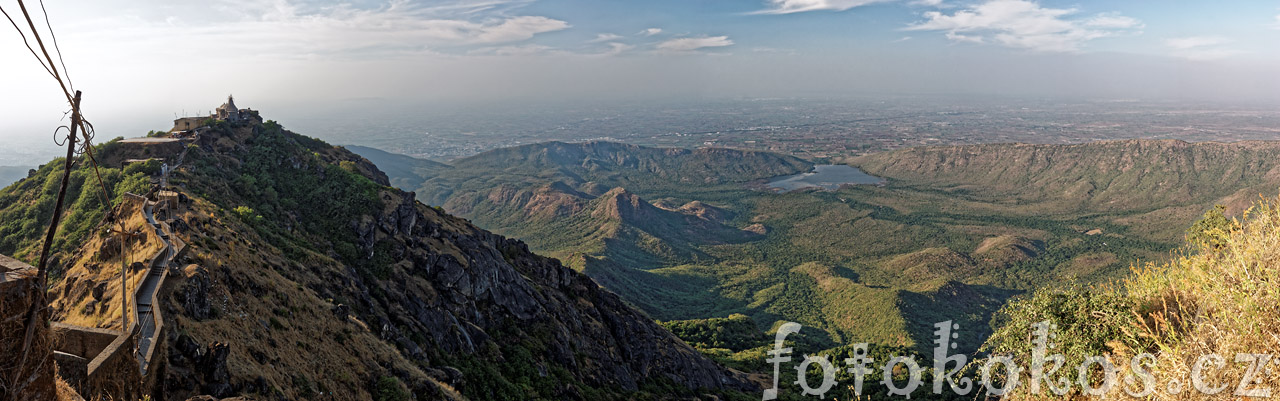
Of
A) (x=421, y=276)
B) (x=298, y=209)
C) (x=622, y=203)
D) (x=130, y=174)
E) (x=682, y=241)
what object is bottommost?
(x=682, y=241)

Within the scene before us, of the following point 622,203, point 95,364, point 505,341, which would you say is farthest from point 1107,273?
point 95,364

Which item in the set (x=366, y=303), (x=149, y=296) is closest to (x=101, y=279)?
(x=149, y=296)

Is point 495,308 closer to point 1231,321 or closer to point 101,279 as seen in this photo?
point 101,279

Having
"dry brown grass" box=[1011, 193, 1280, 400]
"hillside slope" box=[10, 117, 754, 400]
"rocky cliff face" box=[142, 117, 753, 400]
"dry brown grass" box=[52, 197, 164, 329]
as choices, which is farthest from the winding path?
"dry brown grass" box=[1011, 193, 1280, 400]

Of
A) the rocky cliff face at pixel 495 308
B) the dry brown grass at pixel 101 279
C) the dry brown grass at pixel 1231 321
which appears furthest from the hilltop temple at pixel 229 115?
the dry brown grass at pixel 1231 321

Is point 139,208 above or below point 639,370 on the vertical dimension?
above

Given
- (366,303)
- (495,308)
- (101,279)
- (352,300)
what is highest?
(101,279)

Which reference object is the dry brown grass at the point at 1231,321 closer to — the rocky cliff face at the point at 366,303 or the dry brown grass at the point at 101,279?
the rocky cliff face at the point at 366,303

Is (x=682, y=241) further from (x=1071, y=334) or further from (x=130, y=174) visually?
(x=1071, y=334)
